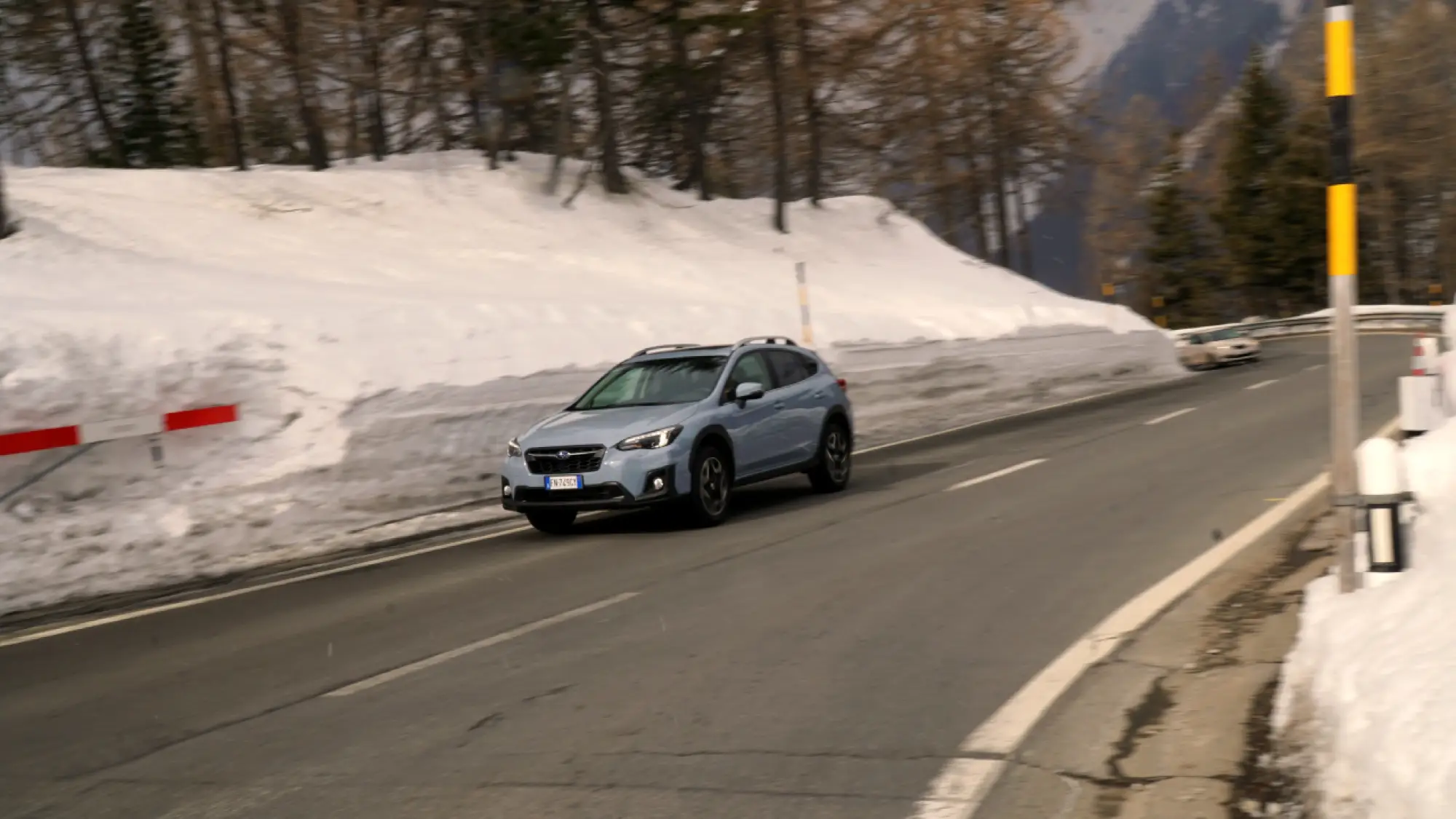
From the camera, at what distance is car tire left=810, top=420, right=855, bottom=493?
14633mm

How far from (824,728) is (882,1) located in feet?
109

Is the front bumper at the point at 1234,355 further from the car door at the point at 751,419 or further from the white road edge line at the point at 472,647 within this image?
the white road edge line at the point at 472,647

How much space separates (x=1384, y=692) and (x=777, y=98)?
30.6m

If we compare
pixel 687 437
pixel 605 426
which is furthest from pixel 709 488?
pixel 605 426

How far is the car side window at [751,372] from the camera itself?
44.7ft

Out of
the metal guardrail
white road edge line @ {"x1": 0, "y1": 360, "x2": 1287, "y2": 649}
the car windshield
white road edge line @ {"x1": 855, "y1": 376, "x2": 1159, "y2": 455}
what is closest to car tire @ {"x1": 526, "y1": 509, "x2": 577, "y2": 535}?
white road edge line @ {"x1": 0, "y1": 360, "x2": 1287, "y2": 649}

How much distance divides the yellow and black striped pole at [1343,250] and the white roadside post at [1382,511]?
10.2 inches

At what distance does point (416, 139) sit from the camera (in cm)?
3956

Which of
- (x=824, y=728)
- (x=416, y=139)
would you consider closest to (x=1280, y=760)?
(x=824, y=728)

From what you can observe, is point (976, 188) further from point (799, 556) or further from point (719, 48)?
point (799, 556)

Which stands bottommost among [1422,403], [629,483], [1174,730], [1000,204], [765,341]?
[1174,730]

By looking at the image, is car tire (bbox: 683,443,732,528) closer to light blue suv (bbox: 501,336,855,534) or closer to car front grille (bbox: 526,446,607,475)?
light blue suv (bbox: 501,336,855,534)

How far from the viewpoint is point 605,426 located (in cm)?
1252

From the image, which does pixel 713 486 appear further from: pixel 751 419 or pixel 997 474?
pixel 997 474
